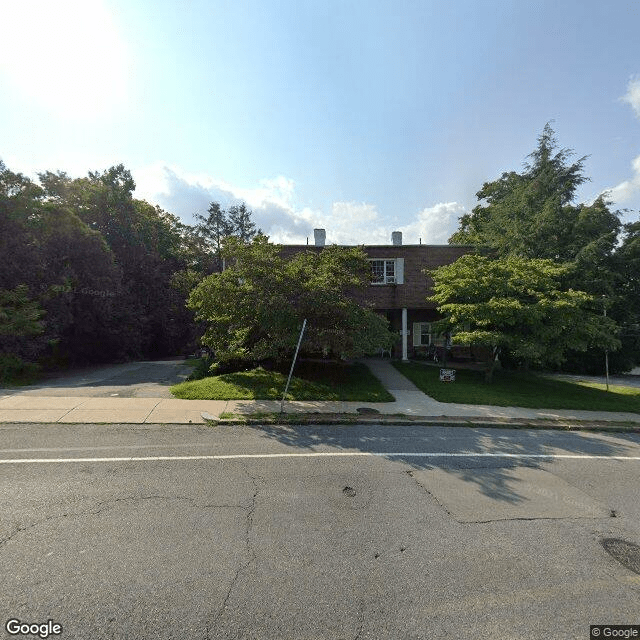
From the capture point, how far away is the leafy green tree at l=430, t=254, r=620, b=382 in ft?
42.0

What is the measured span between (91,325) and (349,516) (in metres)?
23.3

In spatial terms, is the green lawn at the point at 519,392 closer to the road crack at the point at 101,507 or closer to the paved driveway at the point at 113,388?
the road crack at the point at 101,507

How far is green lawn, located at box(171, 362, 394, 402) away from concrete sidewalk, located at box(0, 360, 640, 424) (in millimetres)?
450

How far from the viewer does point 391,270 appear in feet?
68.1

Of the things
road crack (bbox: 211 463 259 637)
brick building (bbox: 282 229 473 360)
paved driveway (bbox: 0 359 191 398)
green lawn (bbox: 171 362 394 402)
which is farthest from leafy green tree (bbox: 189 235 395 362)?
brick building (bbox: 282 229 473 360)

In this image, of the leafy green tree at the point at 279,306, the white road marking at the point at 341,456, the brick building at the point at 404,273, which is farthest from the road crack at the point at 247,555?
the brick building at the point at 404,273

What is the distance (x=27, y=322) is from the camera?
1498 cm

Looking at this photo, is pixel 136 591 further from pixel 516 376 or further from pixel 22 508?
pixel 516 376

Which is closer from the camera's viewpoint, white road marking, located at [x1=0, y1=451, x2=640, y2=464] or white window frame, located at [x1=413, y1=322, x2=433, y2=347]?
white road marking, located at [x1=0, y1=451, x2=640, y2=464]

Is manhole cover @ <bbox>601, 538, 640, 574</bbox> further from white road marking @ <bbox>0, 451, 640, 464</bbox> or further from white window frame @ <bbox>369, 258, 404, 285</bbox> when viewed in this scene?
white window frame @ <bbox>369, 258, 404, 285</bbox>

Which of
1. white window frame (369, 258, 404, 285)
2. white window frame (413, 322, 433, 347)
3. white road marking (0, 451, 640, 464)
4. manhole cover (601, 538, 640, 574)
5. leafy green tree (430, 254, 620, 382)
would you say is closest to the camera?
manhole cover (601, 538, 640, 574)

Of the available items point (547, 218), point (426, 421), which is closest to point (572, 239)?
point (547, 218)

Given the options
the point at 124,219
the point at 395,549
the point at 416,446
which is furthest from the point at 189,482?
the point at 124,219

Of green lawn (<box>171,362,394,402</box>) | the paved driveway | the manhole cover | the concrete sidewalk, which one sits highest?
green lawn (<box>171,362,394,402</box>)
